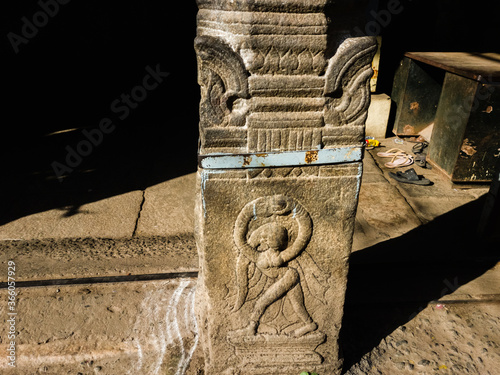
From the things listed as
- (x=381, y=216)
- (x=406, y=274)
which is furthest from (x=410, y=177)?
(x=406, y=274)

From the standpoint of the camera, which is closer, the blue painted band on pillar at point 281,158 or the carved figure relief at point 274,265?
the blue painted band on pillar at point 281,158

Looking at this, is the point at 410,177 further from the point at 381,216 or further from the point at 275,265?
the point at 275,265

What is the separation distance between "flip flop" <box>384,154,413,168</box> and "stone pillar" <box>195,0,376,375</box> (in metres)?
3.16

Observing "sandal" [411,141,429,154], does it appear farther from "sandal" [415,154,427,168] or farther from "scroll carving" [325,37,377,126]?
"scroll carving" [325,37,377,126]

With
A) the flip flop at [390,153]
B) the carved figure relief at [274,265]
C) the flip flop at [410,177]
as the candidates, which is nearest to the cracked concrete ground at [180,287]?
the flip flop at [410,177]

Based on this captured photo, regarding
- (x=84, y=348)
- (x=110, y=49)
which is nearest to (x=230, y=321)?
(x=84, y=348)

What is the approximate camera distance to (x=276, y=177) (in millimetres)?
1979

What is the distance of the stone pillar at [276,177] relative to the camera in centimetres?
176

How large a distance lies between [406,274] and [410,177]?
1.74 m

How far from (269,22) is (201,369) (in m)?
1.88

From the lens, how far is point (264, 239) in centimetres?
208

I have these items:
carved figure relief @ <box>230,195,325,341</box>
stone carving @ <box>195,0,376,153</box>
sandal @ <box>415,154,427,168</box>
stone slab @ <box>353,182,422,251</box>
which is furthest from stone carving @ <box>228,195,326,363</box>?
sandal @ <box>415,154,427,168</box>

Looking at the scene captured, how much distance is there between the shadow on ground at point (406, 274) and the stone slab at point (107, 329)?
1.01 meters

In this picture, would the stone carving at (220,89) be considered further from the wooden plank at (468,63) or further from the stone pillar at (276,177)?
the wooden plank at (468,63)
